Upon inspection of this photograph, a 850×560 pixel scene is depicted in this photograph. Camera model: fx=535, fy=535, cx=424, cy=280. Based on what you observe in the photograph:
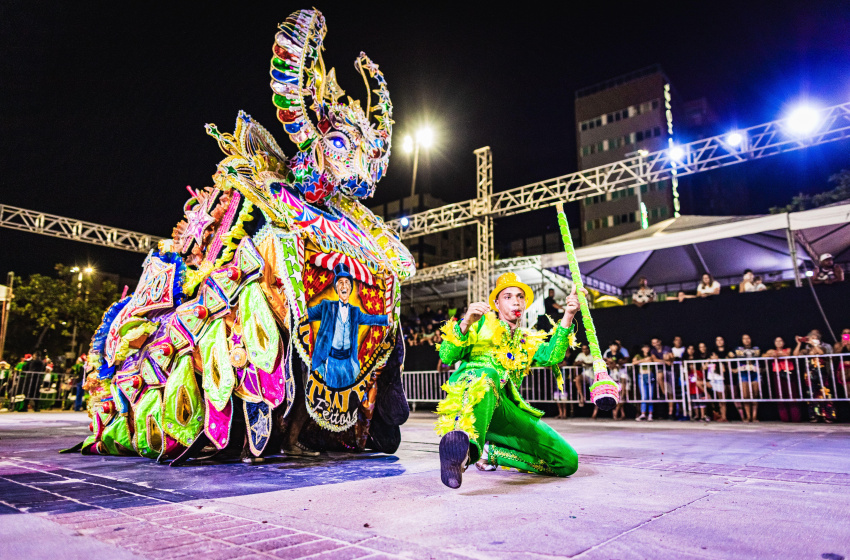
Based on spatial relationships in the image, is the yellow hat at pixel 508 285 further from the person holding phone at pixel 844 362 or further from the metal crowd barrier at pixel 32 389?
the metal crowd barrier at pixel 32 389

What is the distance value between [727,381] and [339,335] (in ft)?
24.5

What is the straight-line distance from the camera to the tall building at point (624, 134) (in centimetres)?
3462

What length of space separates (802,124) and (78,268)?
23833mm

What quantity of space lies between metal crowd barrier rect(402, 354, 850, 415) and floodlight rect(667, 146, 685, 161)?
479cm

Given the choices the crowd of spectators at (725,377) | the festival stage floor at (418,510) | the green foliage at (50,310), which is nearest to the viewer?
the festival stage floor at (418,510)

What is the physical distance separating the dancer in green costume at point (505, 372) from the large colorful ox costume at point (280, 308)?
1.16m

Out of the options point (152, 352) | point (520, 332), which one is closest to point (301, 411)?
point (152, 352)

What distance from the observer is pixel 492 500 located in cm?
243

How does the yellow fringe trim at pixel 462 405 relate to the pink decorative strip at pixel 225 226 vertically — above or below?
below

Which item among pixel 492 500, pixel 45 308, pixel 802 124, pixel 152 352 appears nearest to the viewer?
pixel 492 500

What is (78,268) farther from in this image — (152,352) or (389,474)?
(389,474)

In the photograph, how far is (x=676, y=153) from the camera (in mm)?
11469

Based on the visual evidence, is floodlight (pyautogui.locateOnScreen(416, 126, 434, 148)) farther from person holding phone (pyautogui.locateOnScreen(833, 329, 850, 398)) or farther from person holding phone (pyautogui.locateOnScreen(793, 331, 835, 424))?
person holding phone (pyautogui.locateOnScreen(833, 329, 850, 398))

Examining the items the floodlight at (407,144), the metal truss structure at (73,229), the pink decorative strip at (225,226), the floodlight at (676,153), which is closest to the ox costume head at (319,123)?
the pink decorative strip at (225,226)
